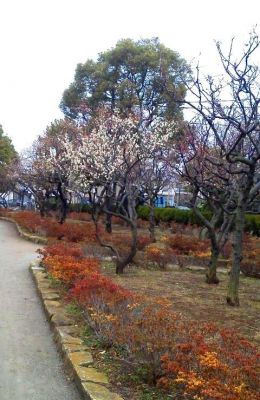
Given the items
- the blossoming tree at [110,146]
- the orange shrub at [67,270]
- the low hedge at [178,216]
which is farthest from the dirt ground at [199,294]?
the low hedge at [178,216]

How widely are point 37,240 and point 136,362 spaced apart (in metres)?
14.8

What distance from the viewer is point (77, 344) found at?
523 cm

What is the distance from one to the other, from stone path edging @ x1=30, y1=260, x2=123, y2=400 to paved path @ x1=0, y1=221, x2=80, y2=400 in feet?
0.41

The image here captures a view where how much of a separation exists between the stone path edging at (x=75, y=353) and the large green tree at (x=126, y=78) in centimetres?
2068

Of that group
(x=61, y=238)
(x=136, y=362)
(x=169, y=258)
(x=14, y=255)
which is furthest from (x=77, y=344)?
(x=61, y=238)

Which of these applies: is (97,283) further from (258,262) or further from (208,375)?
(258,262)

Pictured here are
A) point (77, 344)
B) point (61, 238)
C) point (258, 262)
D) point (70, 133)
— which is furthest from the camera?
point (70, 133)

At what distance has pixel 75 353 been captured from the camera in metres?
4.91

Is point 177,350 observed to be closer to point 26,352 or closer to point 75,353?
point 75,353

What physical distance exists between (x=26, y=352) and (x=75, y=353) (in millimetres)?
829

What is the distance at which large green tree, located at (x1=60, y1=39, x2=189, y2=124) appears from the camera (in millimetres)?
27844

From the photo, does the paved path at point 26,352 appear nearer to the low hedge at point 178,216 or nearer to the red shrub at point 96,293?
the red shrub at point 96,293

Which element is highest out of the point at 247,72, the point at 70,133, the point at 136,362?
the point at 70,133

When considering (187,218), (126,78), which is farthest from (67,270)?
(126,78)
